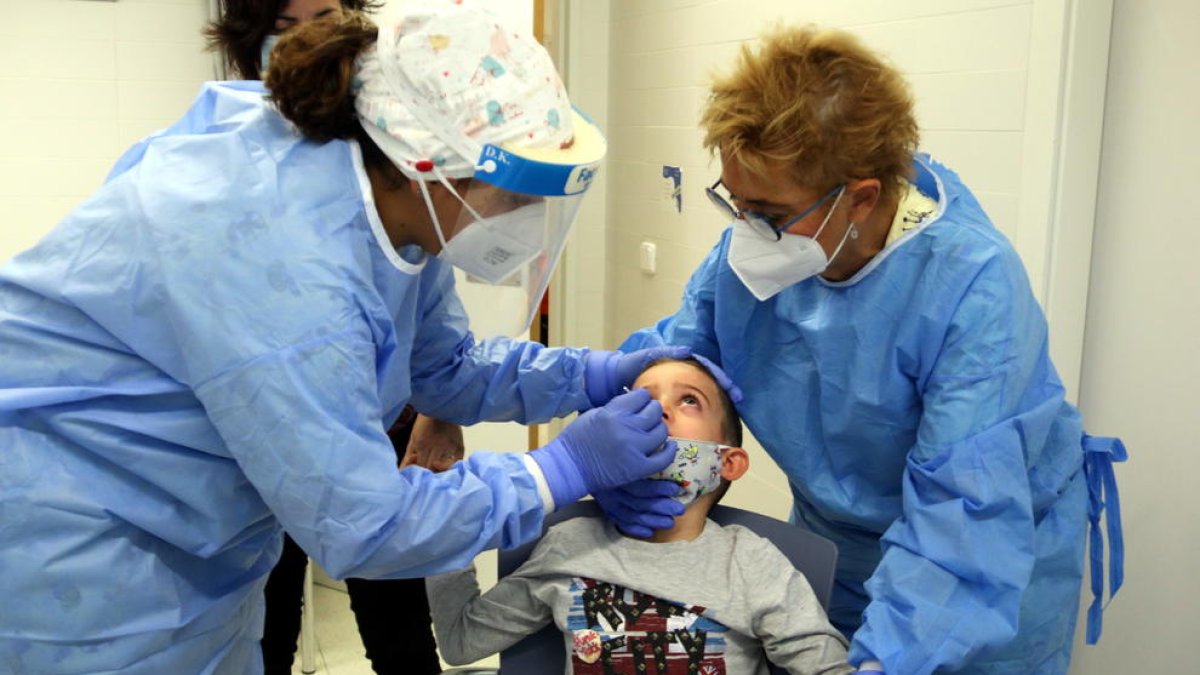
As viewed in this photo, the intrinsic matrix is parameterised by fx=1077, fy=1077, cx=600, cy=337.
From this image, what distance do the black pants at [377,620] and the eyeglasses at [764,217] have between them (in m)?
0.96

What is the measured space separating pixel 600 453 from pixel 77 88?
2936mm

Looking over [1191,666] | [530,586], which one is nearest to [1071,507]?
[1191,666]

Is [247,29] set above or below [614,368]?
above

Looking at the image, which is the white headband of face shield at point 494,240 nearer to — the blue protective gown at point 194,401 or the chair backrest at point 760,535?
the blue protective gown at point 194,401

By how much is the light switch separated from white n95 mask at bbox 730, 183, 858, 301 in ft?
7.39

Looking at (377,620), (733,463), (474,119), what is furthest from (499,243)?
(377,620)

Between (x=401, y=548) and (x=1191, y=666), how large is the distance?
1592 millimetres

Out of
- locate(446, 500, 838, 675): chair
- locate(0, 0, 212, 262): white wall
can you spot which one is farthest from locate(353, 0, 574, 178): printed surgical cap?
locate(0, 0, 212, 262): white wall

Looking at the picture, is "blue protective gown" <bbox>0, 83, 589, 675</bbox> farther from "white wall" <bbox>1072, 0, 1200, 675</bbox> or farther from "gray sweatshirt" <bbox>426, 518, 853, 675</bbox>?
"white wall" <bbox>1072, 0, 1200, 675</bbox>

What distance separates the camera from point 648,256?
3.96 metres

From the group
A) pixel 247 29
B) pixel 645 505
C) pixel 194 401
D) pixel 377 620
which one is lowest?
pixel 377 620

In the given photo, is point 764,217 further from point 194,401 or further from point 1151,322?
point 1151,322

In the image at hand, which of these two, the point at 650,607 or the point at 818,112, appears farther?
the point at 650,607

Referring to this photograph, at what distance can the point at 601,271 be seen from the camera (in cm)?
452
